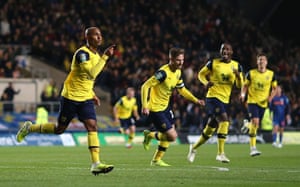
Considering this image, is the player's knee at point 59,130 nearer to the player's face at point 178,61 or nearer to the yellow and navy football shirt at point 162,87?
the yellow and navy football shirt at point 162,87

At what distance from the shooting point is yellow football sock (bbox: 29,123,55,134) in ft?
47.9

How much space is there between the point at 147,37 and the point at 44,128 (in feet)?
84.8

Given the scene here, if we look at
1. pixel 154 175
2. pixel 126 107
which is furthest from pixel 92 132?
pixel 126 107

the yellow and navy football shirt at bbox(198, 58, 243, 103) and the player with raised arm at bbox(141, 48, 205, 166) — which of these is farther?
the yellow and navy football shirt at bbox(198, 58, 243, 103)

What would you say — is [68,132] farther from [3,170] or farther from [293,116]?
[3,170]

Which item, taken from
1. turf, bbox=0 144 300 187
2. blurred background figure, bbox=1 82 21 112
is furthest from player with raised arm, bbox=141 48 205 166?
blurred background figure, bbox=1 82 21 112

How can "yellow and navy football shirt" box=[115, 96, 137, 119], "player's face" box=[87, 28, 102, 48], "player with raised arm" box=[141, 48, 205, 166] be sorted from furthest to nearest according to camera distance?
"yellow and navy football shirt" box=[115, 96, 137, 119] → "player with raised arm" box=[141, 48, 205, 166] → "player's face" box=[87, 28, 102, 48]

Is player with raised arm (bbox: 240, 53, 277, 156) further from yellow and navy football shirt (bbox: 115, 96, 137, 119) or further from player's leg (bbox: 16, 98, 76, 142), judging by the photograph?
yellow and navy football shirt (bbox: 115, 96, 137, 119)

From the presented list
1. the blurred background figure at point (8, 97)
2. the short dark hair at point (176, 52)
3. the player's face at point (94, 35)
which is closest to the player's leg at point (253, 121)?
the short dark hair at point (176, 52)

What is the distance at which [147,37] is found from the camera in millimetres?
40344

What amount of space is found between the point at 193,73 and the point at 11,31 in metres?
8.91

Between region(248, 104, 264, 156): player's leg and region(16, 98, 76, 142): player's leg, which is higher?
region(16, 98, 76, 142): player's leg

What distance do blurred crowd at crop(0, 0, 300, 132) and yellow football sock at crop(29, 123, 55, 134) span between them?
2043 cm

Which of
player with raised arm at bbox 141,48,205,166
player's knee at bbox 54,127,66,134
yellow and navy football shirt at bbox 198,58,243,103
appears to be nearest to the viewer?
player's knee at bbox 54,127,66,134
